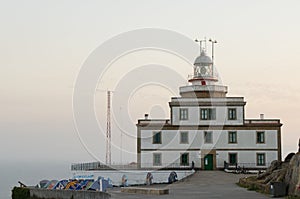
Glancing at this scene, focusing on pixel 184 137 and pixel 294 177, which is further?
pixel 184 137

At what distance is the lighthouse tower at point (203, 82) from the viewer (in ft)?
182

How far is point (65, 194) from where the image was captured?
105 ft

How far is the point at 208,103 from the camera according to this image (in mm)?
54781

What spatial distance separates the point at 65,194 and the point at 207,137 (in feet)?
79.2

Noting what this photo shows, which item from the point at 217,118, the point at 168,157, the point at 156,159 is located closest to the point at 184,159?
the point at 168,157

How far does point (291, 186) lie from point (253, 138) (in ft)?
95.4

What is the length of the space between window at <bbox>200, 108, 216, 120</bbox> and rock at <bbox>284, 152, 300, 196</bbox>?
27605 mm

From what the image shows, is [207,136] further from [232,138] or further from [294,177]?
[294,177]

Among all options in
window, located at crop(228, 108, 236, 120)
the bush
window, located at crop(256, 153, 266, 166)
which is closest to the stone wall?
the bush

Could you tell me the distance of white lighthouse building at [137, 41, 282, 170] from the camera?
53.8 metres

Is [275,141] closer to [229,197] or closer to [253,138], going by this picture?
[253,138]

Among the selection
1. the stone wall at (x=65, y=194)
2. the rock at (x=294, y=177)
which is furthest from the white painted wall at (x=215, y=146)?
the rock at (x=294, y=177)

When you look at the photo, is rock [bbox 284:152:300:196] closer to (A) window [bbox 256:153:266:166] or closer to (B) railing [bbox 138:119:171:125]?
(A) window [bbox 256:153:266:166]

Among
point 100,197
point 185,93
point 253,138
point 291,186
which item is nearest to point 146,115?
point 185,93
